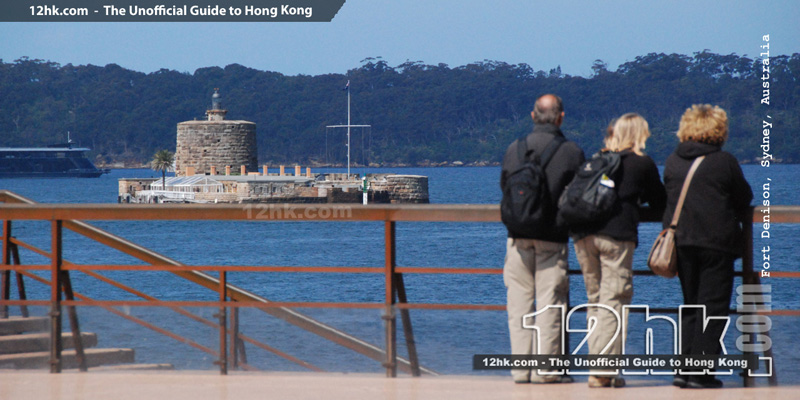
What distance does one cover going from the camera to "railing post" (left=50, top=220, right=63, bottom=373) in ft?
15.8

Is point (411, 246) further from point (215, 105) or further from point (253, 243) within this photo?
point (215, 105)

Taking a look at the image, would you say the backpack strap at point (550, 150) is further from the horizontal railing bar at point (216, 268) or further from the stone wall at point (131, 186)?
the stone wall at point (131, 186)

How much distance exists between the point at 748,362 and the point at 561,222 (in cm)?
122

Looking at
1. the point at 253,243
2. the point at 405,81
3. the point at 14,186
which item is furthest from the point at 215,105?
the point at 405,81

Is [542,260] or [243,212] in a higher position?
[243,212]

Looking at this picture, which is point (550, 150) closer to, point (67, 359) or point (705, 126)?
point (705, 126)

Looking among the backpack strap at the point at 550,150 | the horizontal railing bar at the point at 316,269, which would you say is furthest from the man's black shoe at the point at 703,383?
the backpack strap at the point at 550,150

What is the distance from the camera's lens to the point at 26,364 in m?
4.90

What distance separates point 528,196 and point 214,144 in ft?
260

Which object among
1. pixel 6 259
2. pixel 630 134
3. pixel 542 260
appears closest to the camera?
pixel 630 134

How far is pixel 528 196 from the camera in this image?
418cm

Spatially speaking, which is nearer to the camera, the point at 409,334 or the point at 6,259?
the point at 409,334

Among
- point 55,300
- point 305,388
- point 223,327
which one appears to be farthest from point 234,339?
point 55,300

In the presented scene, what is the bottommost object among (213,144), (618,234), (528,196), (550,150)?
(618,234)
